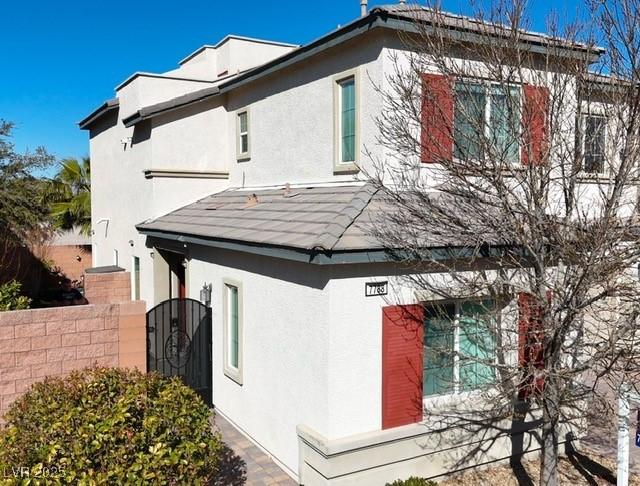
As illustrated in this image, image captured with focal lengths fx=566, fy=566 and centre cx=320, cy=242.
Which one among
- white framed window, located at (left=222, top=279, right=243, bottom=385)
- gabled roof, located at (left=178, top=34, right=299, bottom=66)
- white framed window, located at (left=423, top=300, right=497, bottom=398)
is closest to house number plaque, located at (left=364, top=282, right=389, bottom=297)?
white framed window, located at (left=423, top=300, right=497, bottom=398)

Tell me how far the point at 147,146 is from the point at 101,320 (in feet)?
22.7

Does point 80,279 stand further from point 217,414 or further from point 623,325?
point 623,325

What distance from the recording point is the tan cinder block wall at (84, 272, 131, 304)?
17.7 m

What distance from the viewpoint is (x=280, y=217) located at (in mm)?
10367

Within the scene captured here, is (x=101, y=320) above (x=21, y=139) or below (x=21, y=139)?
below

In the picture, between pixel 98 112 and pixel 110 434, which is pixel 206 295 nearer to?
pixel 110 434

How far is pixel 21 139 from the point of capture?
1822 centimetres

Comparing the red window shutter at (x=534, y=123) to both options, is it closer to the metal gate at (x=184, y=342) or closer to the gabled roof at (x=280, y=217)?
the gabled roof at (x=280, y=217)

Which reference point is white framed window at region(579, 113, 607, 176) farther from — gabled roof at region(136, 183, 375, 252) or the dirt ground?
the dirt ground

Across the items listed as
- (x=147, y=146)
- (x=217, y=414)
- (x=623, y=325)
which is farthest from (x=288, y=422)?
(x=147, y=146)

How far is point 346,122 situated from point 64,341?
6500mm

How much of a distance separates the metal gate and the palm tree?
57.2 ft

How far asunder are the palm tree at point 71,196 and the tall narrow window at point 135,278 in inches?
427

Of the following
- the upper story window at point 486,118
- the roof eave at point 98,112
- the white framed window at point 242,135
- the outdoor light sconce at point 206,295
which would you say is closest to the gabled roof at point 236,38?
the roof eave at point 98,112
